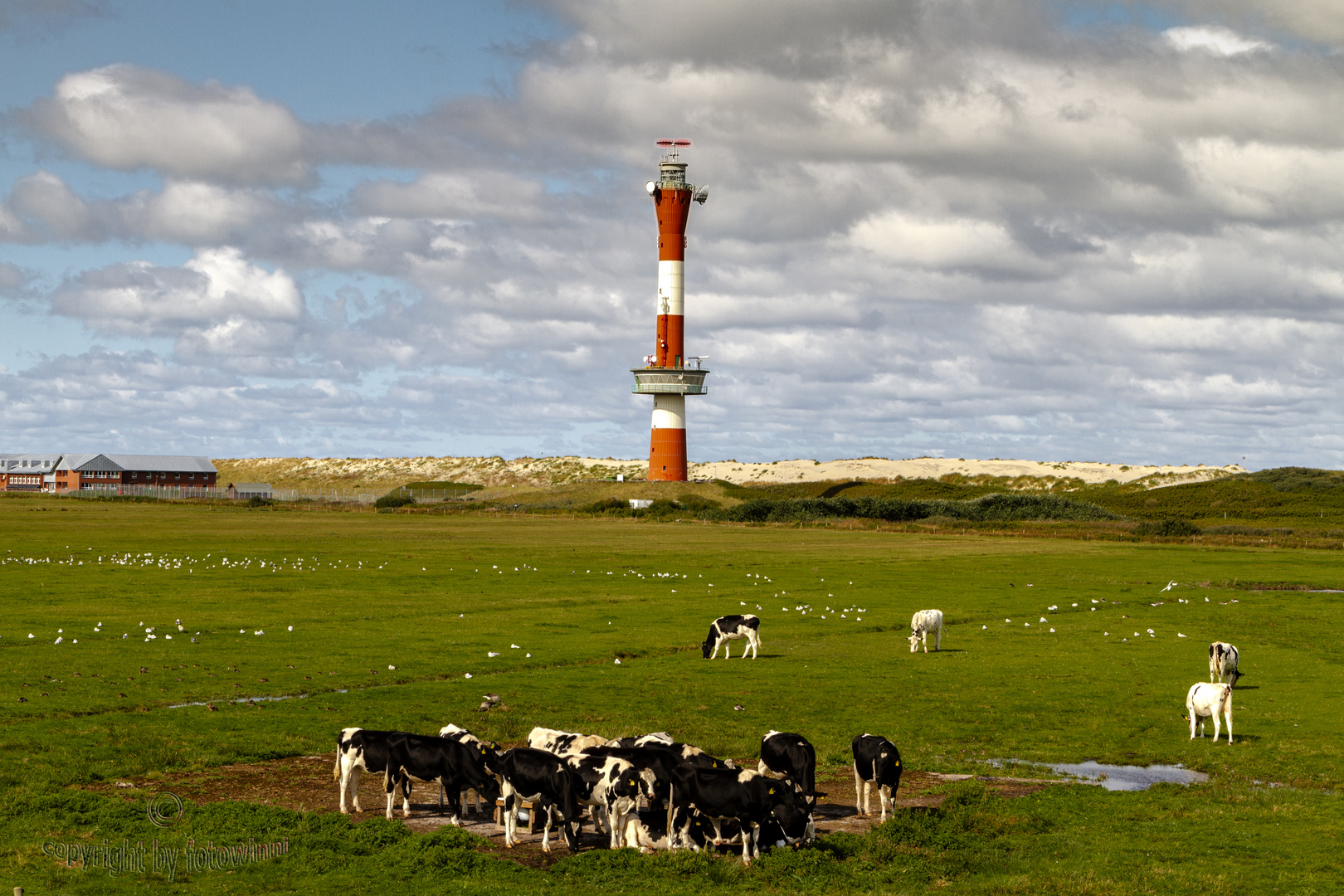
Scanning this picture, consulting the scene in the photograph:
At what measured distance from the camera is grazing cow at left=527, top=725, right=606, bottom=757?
2072 cm

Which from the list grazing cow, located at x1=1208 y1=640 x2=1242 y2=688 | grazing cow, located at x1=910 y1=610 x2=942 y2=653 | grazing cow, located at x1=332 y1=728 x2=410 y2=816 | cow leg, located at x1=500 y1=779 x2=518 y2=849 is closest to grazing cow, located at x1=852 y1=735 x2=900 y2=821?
cow leg, located at x1=500 y1=779 x2=518 y2=849

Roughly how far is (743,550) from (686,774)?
212 ft

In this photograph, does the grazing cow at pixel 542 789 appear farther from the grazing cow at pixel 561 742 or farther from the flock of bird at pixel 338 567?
the flock of bird at pixel 338 567

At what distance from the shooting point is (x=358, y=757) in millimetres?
20000

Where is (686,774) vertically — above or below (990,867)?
above

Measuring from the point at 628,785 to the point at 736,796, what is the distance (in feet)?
5.57

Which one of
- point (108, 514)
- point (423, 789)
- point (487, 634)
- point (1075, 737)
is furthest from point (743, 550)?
point (108, 514)

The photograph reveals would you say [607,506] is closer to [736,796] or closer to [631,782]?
[631,782]

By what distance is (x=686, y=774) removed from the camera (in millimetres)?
18516

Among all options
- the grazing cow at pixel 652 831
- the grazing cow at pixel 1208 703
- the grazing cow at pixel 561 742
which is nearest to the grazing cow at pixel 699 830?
the grazing cow at pixel 652 831

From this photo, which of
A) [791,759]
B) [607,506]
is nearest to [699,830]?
[791,759]

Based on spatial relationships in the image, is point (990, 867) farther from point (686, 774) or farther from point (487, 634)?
point (487, 634)

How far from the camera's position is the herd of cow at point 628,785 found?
1834 cm

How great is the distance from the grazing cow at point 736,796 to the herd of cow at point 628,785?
0.01 metres
